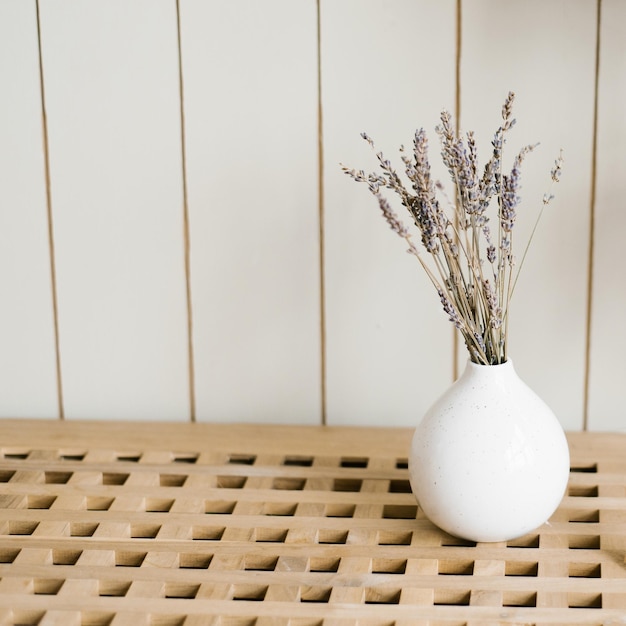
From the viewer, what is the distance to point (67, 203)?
1.26 metres

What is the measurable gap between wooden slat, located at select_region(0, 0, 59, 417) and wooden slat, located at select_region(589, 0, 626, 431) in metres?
0.70

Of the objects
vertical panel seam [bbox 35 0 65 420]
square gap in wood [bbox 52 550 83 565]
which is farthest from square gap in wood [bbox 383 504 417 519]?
vertical panel seam [bbox 35 0 65 420]

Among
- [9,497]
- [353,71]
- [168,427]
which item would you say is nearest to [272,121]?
[353,71]

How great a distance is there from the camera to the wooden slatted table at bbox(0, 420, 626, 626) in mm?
850

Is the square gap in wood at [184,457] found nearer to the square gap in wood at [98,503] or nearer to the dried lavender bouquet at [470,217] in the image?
the square gap in wood at [98,503]

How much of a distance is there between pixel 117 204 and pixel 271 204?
0.20 meters

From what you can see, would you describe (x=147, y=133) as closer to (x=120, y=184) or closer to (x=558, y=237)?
(x=120, y=184)

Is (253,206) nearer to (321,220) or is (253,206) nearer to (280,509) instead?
(321,220)

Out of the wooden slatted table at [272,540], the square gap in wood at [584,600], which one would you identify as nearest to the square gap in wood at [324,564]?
the wooden slatted table at [272,540]

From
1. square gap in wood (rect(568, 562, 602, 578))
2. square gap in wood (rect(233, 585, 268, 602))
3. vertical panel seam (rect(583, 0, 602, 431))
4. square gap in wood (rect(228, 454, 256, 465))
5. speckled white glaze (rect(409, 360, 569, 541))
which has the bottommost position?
square gap in wood (rect(233, 585, 268, 602))

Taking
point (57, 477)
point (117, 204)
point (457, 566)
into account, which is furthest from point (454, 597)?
point (117, 204)

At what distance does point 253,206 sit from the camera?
4.04ft

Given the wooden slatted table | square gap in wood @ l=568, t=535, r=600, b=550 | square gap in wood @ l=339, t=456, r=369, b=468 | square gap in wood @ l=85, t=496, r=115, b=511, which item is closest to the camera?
the wooden slatted table

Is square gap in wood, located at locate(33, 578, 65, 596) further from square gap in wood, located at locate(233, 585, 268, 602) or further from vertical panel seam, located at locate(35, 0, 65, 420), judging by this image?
vertical panel seam, located at locate(35, 0, 65, 420)
